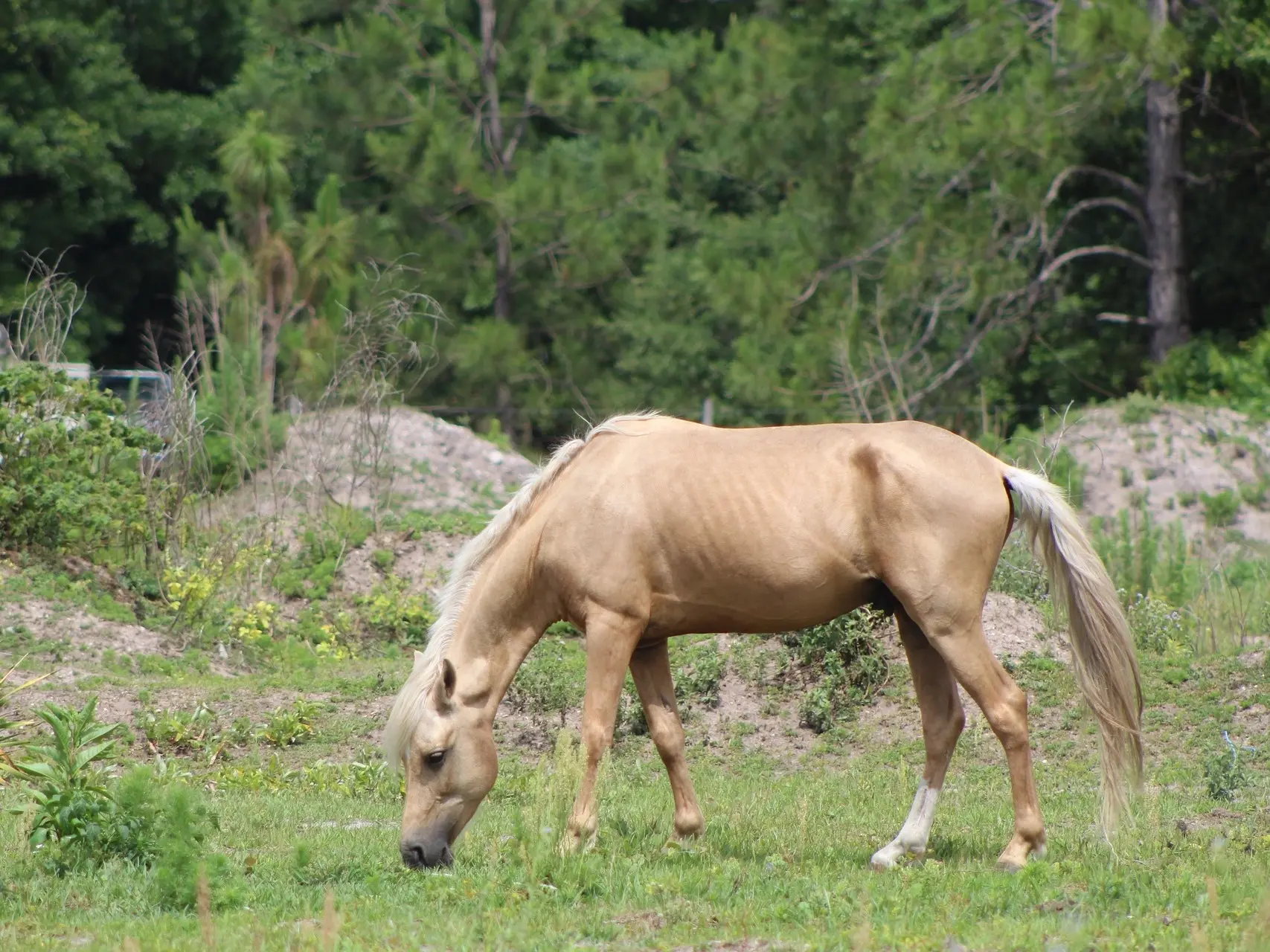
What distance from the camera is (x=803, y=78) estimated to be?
2361 cm

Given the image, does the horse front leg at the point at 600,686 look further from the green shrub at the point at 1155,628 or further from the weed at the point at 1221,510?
the weed at the point at 1221,510

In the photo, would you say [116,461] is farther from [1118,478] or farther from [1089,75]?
[1089,75]

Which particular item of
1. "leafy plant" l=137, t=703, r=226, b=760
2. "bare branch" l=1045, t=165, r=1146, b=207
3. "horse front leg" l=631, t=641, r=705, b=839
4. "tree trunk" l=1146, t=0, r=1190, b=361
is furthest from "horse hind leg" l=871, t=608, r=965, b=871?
"tree trunk" l=1146, t=0, r=1190, b=361

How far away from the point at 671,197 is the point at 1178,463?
13349mm

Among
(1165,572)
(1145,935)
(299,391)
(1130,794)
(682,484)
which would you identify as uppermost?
(682,484)

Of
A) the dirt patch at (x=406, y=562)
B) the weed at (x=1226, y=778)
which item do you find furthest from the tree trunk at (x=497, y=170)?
the weed at (x=1226, y=778)

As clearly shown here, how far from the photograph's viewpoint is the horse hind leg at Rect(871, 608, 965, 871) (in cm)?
621

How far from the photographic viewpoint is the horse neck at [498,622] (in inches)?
257

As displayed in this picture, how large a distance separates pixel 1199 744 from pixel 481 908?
515cm

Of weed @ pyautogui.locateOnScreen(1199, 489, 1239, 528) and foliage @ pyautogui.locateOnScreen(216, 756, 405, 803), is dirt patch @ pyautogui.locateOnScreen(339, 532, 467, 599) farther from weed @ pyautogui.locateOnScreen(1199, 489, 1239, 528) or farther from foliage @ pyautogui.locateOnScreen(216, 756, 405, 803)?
weed @ pyautogui.locateOnScreen(1199, 489, 1239, 528)

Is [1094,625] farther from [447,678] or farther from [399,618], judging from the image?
[399,618]

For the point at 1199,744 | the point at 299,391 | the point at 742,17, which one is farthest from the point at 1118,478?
the point at 742,17

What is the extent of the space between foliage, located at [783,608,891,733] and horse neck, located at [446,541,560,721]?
11.3 ft

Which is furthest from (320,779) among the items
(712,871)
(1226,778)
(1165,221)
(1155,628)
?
(1165,221)
